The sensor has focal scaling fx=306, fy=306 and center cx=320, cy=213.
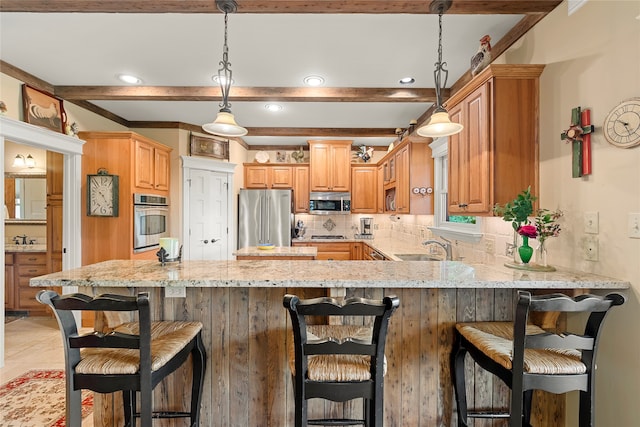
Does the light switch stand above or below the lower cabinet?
above

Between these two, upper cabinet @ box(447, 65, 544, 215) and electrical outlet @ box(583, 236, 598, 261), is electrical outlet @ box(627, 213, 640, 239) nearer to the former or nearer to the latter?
electrical outlet @ box(583, 236, 598, 261)

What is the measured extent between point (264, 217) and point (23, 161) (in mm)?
3391

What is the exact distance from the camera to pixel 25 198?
4.27 m

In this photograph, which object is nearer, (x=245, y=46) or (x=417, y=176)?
(x=245, y=46)

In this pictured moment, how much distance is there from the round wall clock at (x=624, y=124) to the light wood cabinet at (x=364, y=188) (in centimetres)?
415

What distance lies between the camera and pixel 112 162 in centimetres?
360

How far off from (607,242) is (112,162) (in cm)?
446

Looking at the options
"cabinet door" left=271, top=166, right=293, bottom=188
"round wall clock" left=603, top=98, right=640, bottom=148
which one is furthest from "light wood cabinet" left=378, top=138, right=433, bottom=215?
"cabinet door" left=271, top=166, right=293, bottom=188

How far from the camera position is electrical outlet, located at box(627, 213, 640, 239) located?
4.53 feet

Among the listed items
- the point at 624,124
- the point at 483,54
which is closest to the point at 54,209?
the point at 483,54

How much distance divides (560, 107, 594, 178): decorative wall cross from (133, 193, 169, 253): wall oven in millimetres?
4092

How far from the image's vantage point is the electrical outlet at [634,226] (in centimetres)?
138

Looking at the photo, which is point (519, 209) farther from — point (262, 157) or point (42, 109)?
point (262, 157)

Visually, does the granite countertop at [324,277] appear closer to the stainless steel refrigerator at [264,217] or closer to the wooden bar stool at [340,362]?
the wooden bar stool at [340,362]
